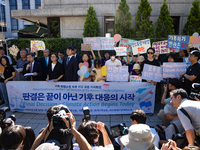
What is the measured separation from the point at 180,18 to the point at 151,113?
28.7 feet

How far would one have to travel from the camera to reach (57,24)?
38.6ft

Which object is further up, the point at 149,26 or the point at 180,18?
the point at 180,18

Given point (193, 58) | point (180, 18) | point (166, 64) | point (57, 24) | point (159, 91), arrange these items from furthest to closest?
point (57, 24) → point (180, 18) → point (159, 91) → point (166, 64) → point (193, 58)

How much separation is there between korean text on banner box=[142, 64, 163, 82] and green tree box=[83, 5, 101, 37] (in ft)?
20.8

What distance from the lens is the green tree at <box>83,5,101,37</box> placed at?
9.85m

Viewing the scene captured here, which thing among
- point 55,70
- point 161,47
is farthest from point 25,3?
point 161,47

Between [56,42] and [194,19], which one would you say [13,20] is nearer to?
[56,42]

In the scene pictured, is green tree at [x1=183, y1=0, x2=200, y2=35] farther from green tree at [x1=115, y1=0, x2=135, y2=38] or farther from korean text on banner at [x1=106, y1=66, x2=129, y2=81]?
korean text on banner at [x1=106, y1=66, x2=129, y2=81]

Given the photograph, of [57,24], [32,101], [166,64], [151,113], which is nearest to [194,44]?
[166,64]

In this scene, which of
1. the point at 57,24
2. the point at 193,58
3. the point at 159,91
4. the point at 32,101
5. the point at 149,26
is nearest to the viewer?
the point at 193,58

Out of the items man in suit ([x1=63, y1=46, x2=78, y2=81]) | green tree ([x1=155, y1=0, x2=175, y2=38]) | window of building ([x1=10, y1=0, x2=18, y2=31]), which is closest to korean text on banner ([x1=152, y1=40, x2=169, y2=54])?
man in suit ([x1=63, y1=46, x2=78, y2=81])

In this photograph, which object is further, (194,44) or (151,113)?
(194,44)

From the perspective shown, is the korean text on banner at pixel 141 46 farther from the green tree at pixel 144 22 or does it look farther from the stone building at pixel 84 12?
the stone building at pixel 84 12

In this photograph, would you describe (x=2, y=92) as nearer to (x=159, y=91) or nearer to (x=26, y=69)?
(x=26, y=69)
